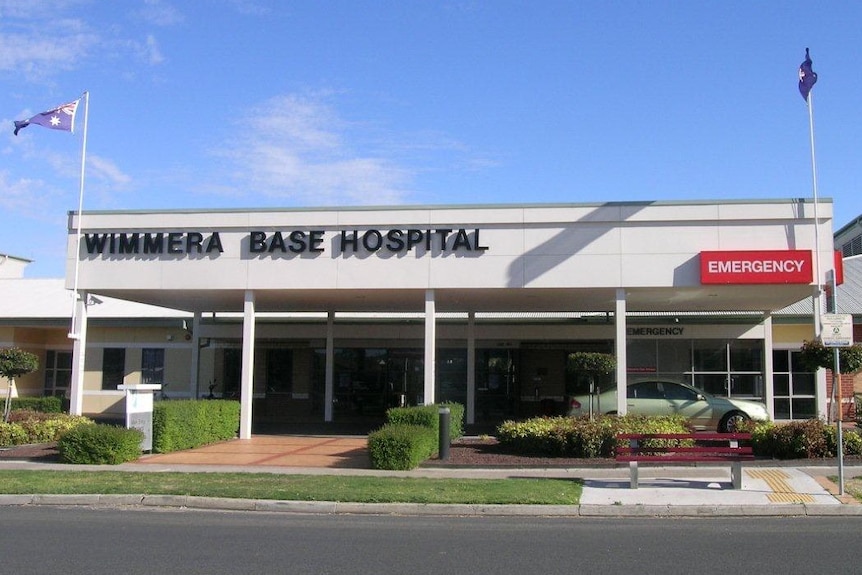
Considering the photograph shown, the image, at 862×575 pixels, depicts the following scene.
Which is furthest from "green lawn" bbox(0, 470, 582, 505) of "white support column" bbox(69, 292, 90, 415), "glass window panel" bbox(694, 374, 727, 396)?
"glass window panel" bbox(694, 374, 727, 396)

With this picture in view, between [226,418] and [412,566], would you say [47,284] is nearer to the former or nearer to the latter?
[226,418]

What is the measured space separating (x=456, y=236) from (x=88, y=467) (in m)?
9.50

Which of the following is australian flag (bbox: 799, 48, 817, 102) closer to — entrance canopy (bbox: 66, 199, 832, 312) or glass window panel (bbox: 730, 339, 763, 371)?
entrance canopy (bbox: 66, 199, 832, 312)

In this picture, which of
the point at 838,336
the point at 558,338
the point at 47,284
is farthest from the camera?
the point at 47,284

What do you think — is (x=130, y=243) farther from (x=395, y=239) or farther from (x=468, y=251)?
(x=468, y=251)

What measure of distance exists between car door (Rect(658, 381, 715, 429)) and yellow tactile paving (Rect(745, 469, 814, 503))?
571cm

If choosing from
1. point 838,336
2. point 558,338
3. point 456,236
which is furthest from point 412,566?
point 558,338

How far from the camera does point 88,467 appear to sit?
630 inches

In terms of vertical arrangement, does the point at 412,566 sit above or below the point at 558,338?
below

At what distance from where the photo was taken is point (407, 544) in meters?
9.16

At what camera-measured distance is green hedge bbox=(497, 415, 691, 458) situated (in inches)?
636

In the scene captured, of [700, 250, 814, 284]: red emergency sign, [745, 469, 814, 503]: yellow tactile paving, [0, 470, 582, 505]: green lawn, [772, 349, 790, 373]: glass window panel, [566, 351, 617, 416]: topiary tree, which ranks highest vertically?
[700, 250, 814, 284]: red emergency sign

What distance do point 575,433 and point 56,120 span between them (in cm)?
1556

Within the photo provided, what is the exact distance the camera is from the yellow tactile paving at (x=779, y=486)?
11938mm
